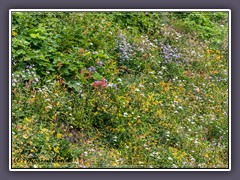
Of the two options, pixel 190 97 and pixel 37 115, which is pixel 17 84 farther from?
pixel 190 97

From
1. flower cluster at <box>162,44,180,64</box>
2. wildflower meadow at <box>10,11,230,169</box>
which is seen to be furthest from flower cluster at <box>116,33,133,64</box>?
flower cluster at <box>162,44,180,64</box>

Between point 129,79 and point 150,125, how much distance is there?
3.24 feet

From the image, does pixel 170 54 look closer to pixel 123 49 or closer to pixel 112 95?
pixel 123 49

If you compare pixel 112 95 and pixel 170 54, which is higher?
pixel 170 54

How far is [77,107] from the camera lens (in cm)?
836

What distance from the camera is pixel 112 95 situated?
28.6 ft

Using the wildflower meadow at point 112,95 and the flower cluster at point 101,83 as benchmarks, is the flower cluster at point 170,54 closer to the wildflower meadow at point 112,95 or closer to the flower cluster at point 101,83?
the wildflower meadow at point 112,95

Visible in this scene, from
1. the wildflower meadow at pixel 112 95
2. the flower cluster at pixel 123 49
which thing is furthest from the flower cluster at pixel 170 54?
the flower cluster at pixel 123 49

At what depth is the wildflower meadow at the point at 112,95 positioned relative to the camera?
7750 millimetres

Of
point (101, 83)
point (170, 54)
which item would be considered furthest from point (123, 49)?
point (101, 83)

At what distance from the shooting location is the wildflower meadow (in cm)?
775

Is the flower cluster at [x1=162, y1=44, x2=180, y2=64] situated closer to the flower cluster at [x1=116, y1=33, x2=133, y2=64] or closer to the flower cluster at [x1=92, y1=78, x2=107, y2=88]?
the flower cluster at [x1=116, y1=33, x2=133, y2=64]
